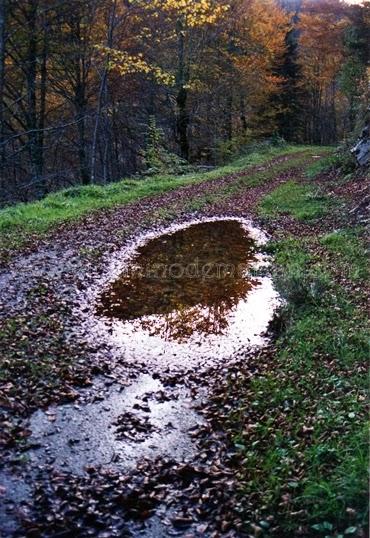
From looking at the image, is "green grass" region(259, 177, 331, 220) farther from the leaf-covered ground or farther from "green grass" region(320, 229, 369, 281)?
the leaf-covered ground

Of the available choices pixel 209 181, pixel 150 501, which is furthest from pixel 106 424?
pixel 209 181

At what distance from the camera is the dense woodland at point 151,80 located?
18.3 meters

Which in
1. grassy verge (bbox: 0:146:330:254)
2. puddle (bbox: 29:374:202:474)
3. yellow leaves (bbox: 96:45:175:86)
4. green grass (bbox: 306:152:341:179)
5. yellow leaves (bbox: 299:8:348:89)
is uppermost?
yellow leaves (bbox: 299:8:348:89)

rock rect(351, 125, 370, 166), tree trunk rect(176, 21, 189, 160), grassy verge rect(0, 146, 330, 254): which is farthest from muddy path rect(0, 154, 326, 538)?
tree trunk rect(176, 21, 189, 160)

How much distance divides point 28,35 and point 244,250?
1220cm

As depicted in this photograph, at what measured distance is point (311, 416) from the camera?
502 cm

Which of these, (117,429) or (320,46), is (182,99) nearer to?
(320,46)

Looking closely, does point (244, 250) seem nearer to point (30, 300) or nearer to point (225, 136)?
point (30, 300)

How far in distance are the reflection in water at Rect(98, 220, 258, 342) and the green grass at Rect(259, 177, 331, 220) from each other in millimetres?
2049

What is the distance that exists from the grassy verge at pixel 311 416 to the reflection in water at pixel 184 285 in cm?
113

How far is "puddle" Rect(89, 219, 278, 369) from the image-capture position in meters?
7.02

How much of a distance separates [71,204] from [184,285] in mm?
6951

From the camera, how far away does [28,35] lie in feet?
58.9

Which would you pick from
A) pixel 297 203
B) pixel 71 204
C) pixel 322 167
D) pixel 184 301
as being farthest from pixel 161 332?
pixel 322 167
